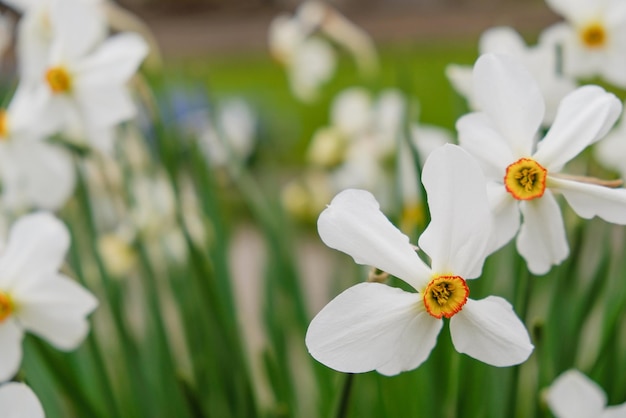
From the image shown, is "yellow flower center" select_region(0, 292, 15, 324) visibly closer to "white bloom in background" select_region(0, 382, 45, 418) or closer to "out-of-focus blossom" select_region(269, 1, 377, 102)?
"white bloom in background" select_region(0, 382, 45, 418)

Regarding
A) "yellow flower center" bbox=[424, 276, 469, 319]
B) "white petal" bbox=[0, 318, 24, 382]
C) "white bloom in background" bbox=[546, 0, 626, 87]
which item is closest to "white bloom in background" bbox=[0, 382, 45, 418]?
"white petal" bbox=[0, 318, 24, 382]

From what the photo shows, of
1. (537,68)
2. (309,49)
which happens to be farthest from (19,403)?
(309,49)

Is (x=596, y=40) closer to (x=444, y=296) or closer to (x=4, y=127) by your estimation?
(x=444, y=296)

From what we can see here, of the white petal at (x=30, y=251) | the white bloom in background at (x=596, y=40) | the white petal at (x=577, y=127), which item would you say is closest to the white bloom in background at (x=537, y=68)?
the white bloom in background at (x=596, y=40)

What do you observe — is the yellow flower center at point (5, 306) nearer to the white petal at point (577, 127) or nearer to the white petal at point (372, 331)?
the white petal at point (372, 331)

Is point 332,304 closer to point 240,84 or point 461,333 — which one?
point 461,333

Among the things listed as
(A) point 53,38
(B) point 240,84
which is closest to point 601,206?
(A) point 53,38

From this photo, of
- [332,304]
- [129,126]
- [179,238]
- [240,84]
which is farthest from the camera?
[240,84]
